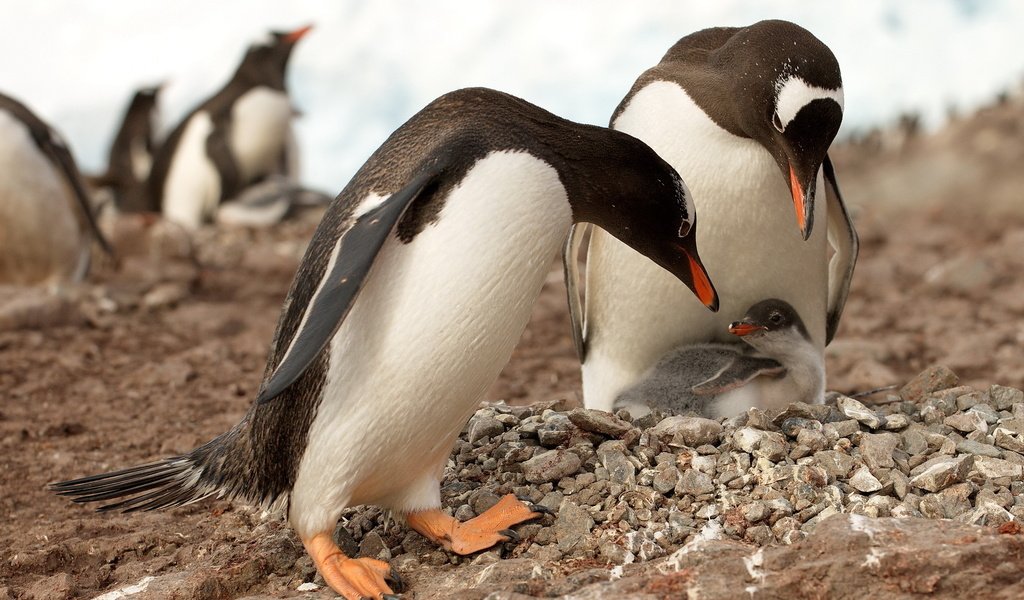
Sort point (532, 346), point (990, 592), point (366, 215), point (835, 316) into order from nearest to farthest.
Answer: point (990, 592), point (366, 215), point (835, 316), point (532, 346)

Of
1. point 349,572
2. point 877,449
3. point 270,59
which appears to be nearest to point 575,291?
point 877,449

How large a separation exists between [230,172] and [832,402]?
348 inches

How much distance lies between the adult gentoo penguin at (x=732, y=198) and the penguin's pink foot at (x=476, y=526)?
3.73 feet

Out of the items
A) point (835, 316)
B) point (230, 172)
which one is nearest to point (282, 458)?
Answer: point (835, 316)

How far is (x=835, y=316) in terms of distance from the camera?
4.41m

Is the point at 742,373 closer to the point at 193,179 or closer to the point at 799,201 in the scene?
the point at 799,201

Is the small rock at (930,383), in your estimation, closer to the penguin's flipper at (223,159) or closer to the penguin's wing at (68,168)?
the penguin's wing at (68,168)

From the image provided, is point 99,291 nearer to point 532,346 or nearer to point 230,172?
point 532,346

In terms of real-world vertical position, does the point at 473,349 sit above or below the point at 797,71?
below

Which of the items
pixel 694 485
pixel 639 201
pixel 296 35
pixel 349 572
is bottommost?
pixel 349 572

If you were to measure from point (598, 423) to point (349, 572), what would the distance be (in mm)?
870

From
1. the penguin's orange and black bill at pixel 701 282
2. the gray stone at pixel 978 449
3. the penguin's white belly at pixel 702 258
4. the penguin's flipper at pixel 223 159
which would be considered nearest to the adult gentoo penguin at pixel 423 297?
the penguin's orange and black bill at pixel 701 282

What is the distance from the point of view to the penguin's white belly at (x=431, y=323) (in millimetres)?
2826

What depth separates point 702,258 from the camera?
3850 mm
